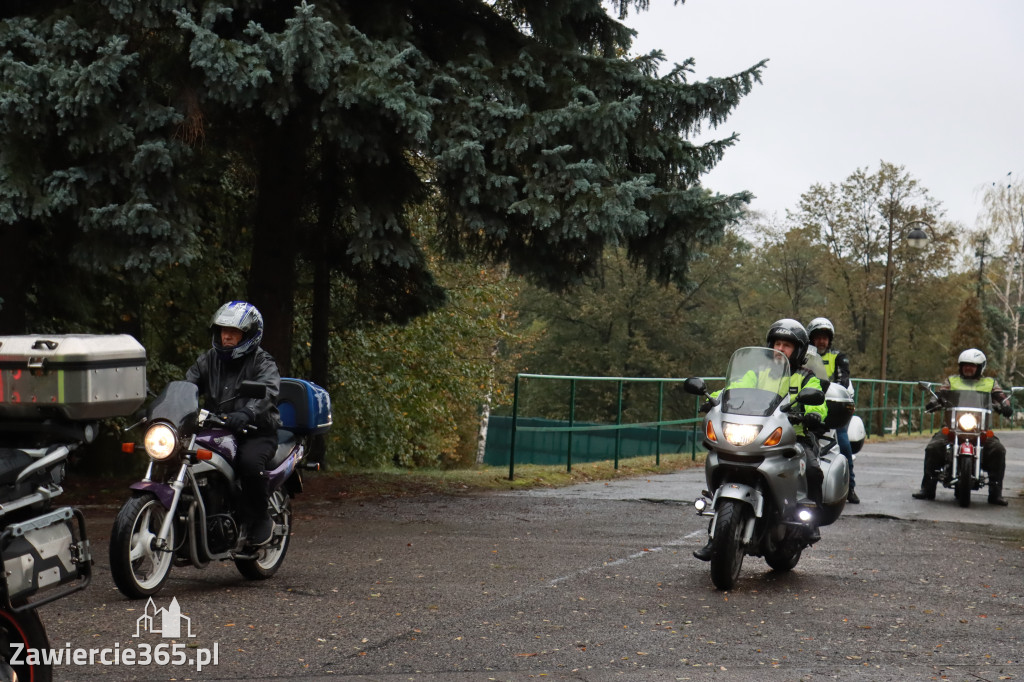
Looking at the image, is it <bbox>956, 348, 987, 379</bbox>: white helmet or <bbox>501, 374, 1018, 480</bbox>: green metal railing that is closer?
<bbox>956, 348, 987, 379</bbox>: white helmet

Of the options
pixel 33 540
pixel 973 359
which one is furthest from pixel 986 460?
pixel 33 540

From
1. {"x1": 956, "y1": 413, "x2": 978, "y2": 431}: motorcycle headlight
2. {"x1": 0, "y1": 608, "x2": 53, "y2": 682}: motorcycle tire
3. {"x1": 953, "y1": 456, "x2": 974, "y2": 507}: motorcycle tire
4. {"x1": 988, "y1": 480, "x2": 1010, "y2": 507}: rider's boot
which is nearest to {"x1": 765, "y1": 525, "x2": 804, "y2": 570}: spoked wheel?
{"x1": 0, "y1": 608, "x2": 53, "y2": 682}: motorcycle tire

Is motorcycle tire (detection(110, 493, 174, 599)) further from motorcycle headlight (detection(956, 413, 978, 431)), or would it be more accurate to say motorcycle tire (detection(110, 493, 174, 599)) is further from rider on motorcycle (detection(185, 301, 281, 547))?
motorcycle headlight (detection(956, 413, 978, 431))

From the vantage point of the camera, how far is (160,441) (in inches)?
270

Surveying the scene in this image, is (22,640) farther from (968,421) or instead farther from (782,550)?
(968,421)

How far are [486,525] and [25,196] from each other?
189 inches

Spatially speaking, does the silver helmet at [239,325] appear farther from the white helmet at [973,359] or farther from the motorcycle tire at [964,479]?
the white helmet at [973,359]

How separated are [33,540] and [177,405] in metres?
2.62

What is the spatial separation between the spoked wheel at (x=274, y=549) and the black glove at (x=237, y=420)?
860 millimetres

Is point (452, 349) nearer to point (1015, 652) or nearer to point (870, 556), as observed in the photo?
point (870, 556)

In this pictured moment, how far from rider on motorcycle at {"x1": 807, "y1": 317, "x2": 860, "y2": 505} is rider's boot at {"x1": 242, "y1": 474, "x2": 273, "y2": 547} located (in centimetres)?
533

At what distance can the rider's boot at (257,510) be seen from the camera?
7551 mm

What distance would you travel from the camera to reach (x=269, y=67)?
10.7 meters

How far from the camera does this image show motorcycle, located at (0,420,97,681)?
4180 millimetres
